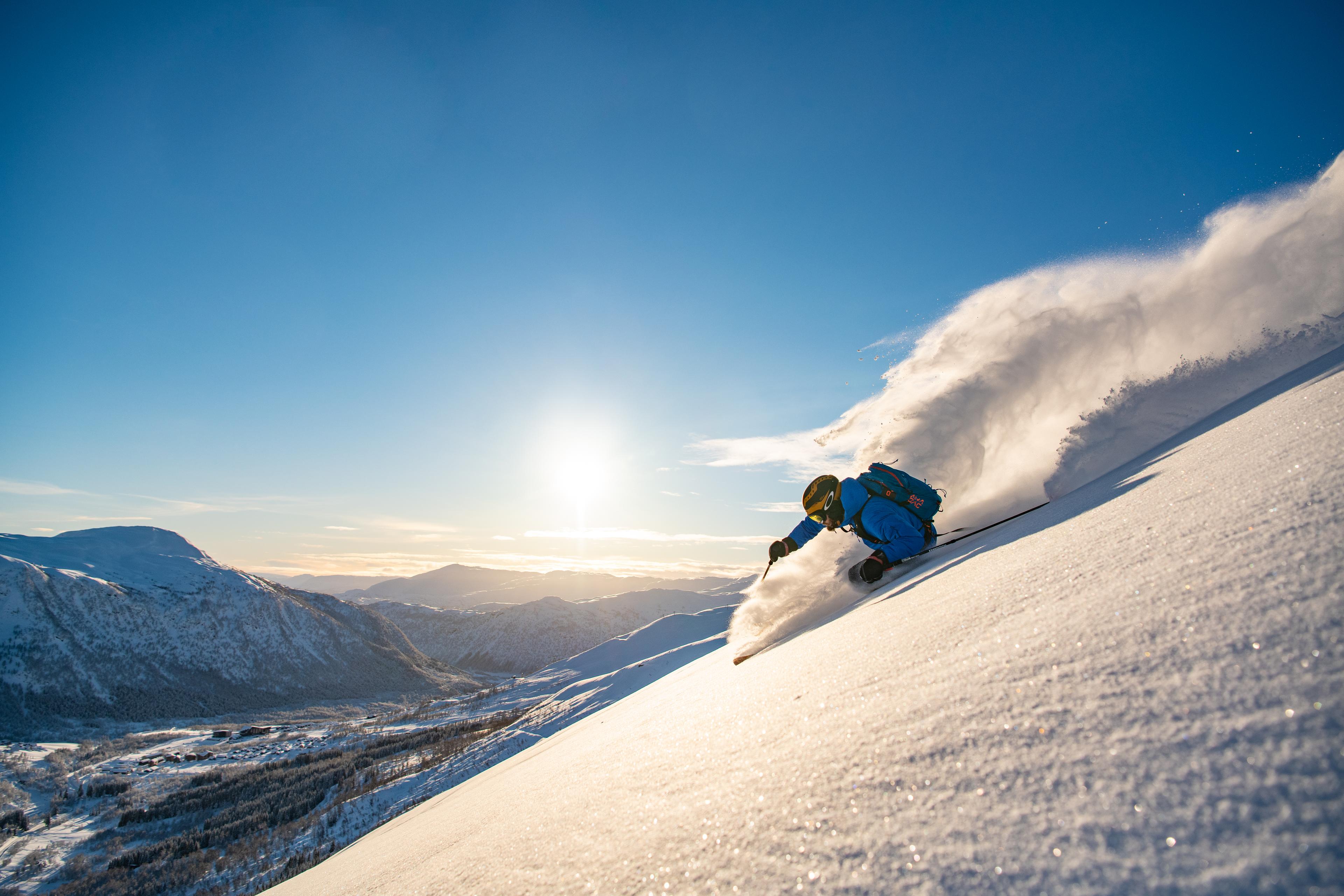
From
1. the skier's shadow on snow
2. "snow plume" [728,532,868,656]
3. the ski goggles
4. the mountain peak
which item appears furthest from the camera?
the mountain peak

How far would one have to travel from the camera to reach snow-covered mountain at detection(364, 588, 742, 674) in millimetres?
98750

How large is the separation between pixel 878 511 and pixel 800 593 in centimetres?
159

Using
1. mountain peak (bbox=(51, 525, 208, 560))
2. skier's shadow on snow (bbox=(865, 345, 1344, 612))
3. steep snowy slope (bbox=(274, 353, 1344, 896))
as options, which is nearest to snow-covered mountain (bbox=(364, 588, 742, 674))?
mountain peak (bbox=(51, 525, 208, 560))

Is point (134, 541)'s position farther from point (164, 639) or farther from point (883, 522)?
point (883, 522)

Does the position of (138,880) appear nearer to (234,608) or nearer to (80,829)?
(80,829)

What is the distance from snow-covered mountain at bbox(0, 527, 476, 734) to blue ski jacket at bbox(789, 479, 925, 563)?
214ft

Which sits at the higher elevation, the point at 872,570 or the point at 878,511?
the point at 878,511

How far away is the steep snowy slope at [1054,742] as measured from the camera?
0.69 m

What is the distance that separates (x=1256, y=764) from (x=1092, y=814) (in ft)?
0.70

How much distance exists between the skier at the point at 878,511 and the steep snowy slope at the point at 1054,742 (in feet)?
9.37

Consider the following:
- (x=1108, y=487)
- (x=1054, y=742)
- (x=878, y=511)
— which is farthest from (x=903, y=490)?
(x=1054, y=742)

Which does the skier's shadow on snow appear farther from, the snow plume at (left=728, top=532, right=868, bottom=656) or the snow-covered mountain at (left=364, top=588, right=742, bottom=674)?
the snow-covered mountain at (left=364, top=588, right=742, bottom=674)

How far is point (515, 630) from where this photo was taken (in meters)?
105

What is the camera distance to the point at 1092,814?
0.77 metres
